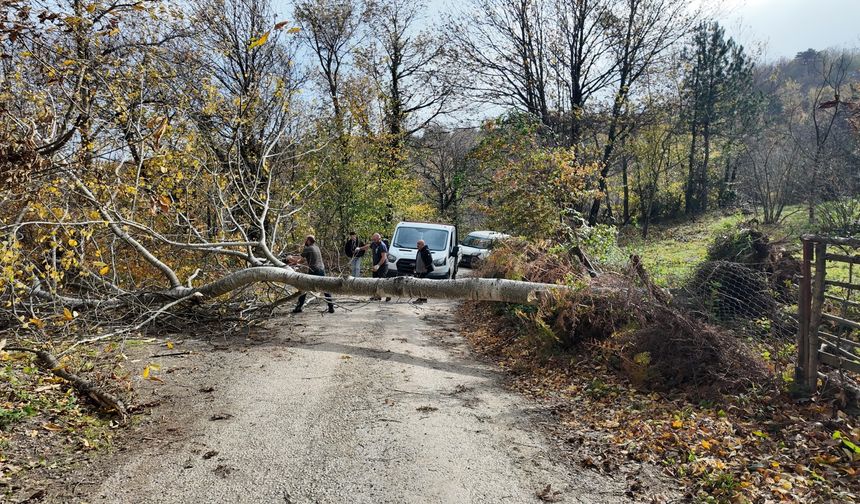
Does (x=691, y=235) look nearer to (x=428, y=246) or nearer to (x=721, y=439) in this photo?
(x=428, y=246)

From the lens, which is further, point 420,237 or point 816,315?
point 420,237

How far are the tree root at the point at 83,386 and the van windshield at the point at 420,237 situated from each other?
1161cm

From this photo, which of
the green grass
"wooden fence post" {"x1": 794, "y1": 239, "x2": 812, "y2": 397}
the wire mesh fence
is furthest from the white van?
"wooden fence post" {"x1": 794, "y1": 239, "x2": 812, "y2": 397}

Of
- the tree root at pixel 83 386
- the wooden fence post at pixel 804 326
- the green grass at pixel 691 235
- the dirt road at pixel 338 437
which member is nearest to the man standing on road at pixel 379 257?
the dirt road at pixel 338 437

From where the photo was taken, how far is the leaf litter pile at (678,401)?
4.38 meters

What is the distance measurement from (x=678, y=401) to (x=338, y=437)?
3.89 meters

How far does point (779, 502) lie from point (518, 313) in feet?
18.7

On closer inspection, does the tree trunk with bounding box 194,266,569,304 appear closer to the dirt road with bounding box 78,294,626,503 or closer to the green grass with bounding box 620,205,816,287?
the dirt road with bounding box 78,294,626,503

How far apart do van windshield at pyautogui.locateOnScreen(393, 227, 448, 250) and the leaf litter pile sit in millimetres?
7905

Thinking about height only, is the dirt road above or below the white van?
below

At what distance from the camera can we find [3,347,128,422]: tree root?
5.65 meters

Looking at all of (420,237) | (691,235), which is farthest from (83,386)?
(691,235)

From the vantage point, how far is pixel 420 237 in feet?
56.6

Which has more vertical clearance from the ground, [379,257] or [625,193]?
[625,193]
